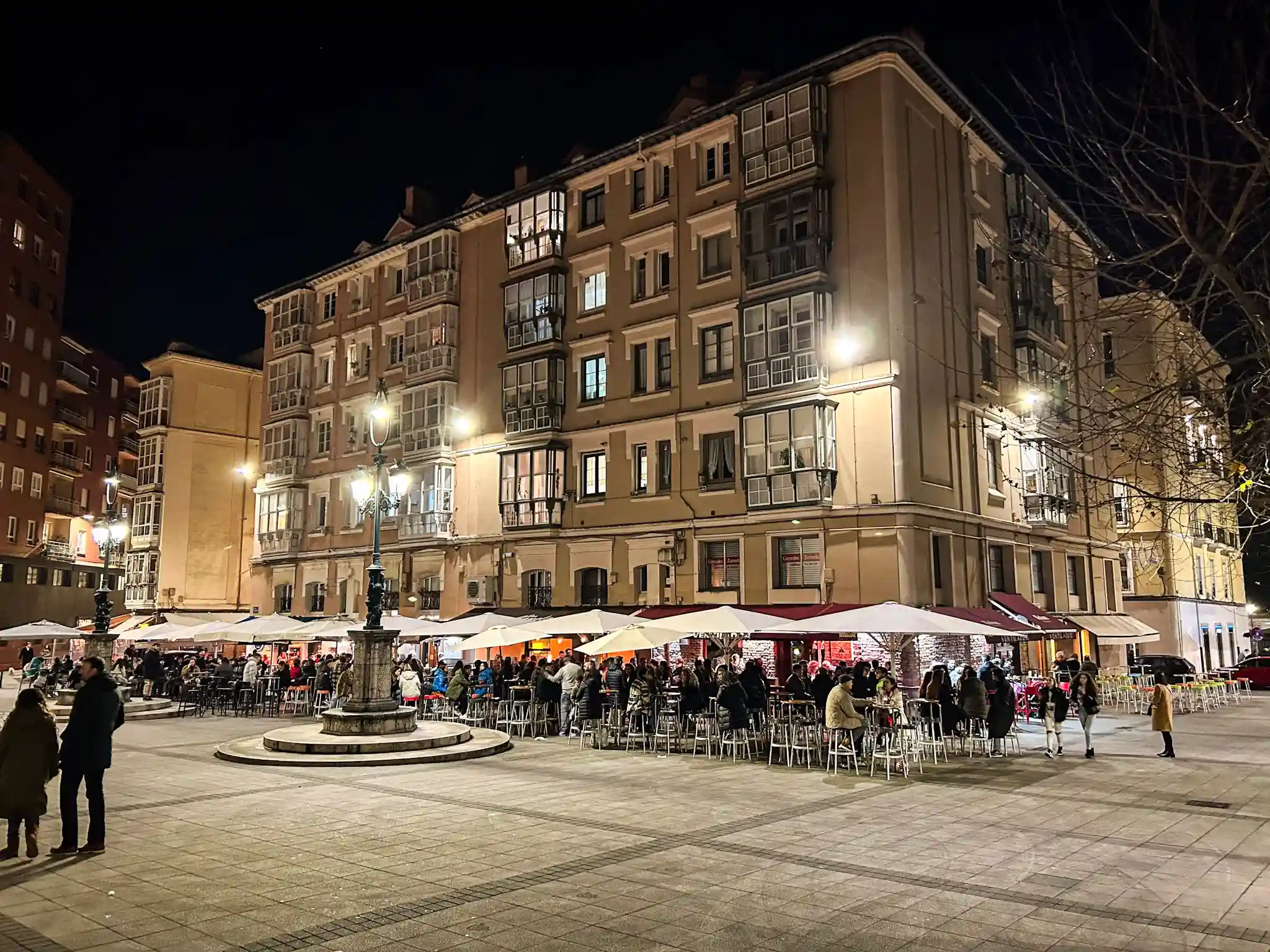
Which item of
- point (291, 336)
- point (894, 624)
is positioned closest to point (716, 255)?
point (894, 624)

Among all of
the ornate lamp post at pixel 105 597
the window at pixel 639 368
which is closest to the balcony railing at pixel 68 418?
the ornate lamp post at pixel 105 597

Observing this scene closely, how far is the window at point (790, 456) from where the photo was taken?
2723 cm

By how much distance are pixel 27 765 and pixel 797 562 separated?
21596 millimetres

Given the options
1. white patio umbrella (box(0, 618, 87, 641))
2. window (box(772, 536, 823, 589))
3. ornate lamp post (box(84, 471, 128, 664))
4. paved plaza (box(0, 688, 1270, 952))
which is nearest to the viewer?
paved plaza (box(0, 688, 1270, 952))

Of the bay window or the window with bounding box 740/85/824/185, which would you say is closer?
the bay window

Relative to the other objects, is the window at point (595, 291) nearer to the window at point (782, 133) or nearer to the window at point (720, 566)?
the window at point (782, 133)

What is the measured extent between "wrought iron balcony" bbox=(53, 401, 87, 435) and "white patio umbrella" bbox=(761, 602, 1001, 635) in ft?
180

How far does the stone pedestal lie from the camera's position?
1862 cm

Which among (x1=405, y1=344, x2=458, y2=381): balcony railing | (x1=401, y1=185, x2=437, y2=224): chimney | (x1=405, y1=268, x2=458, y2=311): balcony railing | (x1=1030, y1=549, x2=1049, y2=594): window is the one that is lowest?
(x1=1030, y1=549, x2=1049, y2=594): window

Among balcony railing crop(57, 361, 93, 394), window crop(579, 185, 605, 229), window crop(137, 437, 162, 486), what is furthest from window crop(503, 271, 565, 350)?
balcony railing crop(57, 361, 93, 394)

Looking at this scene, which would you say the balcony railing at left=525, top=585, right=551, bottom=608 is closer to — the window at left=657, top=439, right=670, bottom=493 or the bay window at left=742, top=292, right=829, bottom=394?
the window at left=657, top=439, right=670, bottom=493

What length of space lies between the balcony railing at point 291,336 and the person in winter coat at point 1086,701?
3824cm

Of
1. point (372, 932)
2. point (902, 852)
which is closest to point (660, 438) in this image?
point (902, 852)

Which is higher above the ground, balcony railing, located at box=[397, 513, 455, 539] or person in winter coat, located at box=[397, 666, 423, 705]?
balcony railing, located at box=[397, 513, 455, 539]
